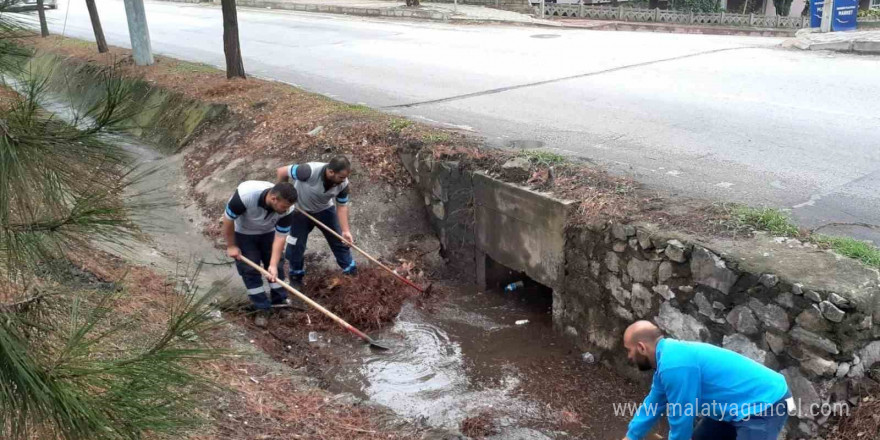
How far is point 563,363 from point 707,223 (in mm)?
1782

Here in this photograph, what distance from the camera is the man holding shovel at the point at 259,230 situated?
5.91 metres

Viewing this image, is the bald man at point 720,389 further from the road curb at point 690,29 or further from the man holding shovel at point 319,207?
the road curb at point 690,29

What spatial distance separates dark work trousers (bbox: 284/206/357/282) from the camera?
7.08 m

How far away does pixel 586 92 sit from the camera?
10375mm

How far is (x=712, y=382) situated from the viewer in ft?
11.3

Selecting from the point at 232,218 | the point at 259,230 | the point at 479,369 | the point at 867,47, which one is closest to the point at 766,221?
the point at 479,369

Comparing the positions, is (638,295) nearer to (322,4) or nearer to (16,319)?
(16,319)

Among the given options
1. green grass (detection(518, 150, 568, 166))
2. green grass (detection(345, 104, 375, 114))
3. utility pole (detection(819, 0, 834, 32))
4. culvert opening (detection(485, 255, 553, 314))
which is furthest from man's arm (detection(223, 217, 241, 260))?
utility pole (detection(819, 0, 834, 32))

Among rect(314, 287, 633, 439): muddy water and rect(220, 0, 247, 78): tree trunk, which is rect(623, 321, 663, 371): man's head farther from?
rect(220, 0, 247, 78): tree trunk

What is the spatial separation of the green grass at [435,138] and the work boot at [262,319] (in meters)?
2.75

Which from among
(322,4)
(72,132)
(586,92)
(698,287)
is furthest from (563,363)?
(322,4)

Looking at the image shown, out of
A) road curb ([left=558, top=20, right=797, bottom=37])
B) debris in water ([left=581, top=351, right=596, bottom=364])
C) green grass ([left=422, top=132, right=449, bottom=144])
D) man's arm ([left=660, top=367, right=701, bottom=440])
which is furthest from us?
road curb ([left=558, top=20, right=797, bottom=37])

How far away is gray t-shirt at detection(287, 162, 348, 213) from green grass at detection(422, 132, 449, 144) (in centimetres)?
148

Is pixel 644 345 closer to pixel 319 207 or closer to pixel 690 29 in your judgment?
pixel 319 207
